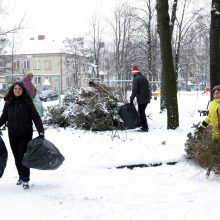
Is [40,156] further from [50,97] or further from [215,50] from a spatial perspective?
[50,97]

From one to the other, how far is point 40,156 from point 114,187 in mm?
1209

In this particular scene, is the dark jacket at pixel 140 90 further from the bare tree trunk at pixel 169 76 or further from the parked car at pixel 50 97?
the parked car at pixel 50 97

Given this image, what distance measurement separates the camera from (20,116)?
585 cm

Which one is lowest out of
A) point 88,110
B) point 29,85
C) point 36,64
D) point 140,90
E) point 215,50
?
point 88,110

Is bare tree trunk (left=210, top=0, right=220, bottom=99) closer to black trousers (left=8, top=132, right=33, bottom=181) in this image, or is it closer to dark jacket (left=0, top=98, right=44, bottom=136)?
dark jacket (left=0, top=98, right=44, bottom=136)

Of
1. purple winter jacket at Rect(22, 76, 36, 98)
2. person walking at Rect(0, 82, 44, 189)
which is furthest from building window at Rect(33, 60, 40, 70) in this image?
person walking at Rect(0, 82, 44, 189)

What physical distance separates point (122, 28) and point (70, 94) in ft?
120

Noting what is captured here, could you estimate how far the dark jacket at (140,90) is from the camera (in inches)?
415

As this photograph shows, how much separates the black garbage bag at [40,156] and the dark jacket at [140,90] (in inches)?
197

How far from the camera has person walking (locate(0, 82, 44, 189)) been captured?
230 inches

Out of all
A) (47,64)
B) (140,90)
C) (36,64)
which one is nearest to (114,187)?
(140,90)

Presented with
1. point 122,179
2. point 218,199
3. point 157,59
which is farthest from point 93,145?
point 157,59

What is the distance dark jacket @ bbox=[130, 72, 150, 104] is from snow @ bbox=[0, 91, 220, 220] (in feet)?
5.48

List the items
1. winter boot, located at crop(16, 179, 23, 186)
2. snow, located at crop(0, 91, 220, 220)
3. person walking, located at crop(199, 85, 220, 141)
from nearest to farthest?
snow, located at crop(0, 91, 220, 220) < winter boot, located at crop(16, 179, 23, 186) < person walking, located at crop(199, 85, 220, 141)
